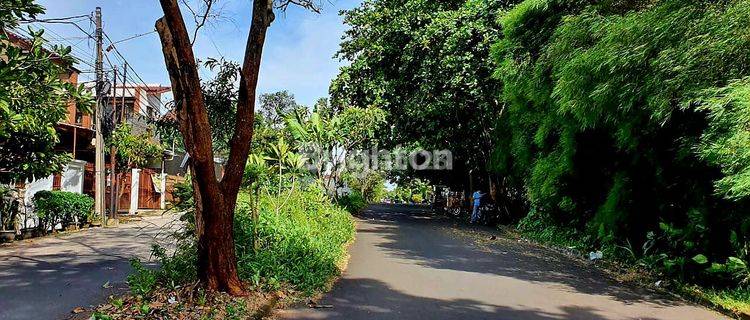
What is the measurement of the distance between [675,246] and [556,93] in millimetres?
3260

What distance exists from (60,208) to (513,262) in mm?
12948

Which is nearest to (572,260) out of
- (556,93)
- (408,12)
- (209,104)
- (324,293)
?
(556,93)

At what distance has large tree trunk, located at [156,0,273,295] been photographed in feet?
20.7

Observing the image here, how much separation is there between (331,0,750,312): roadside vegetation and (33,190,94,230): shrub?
12.2 meters

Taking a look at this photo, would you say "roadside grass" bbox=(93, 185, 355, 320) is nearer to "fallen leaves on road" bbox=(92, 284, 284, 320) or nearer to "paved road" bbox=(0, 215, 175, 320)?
"fallen leaves on road" bbox=(92, 284, 284, 320)

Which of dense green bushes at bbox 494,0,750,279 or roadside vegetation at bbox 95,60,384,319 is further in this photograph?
dense green bushes at bbox 494,0,750,279

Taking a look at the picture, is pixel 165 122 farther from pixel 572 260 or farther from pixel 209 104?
pixel 572 260

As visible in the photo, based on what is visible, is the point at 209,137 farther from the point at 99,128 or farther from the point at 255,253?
the point at 99,128

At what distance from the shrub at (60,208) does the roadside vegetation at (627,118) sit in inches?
480

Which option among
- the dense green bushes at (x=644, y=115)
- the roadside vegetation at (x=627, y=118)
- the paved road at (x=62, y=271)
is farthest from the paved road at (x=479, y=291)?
the paved road at (x=62, y=271)

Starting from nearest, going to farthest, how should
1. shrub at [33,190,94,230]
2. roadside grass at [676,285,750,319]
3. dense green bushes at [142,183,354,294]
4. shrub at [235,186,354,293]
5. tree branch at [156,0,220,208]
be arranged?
tree branch at [156,0,220,208] < roadside grass at [676,285,750,319] < dense green bushes at [142,183,354,294] < shrub at [235,186,354,293] < shrub at [33,190,94,230]

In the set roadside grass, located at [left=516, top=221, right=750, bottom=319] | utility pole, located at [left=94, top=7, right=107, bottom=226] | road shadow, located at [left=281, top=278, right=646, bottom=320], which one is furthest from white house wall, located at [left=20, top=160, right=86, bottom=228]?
roadside grass, located at [left=516, top=221, right=750, bottom=319]

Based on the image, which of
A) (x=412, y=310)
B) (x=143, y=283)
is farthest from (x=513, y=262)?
(x=143, y=283)

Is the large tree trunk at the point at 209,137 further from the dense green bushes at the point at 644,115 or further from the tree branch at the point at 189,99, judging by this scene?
the dense green bushes at the point at 644,115
